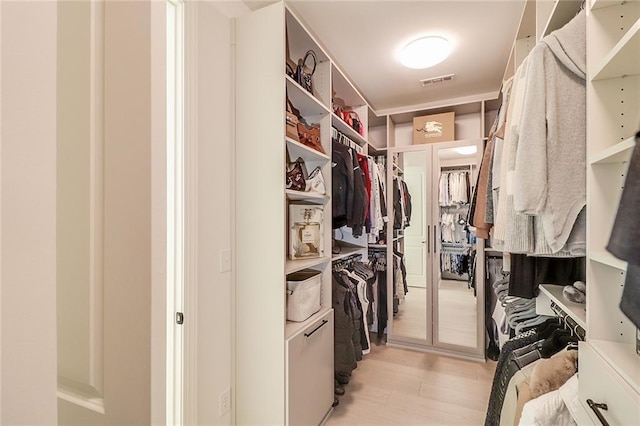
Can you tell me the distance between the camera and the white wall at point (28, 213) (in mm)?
373

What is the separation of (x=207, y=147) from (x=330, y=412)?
1.84 meters

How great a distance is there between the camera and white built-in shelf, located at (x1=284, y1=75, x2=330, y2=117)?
1.64 meters

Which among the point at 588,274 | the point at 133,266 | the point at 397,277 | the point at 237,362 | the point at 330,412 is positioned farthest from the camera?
the point at 397,277

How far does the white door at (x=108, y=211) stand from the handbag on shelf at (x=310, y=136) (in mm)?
1110

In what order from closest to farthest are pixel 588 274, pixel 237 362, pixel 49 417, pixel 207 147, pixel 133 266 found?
pixel 49 417, pixel 133 266, pixel 588 274, pixel 207 147, pixel 237 362

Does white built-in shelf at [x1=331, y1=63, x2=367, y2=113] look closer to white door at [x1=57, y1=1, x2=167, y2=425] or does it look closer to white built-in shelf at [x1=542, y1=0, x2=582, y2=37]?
white built-in shelf at [x1=542, y1=0, x2=582, y2=37]

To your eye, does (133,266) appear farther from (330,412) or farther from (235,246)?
(330,412)

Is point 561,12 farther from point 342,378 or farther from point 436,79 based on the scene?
point 342,378

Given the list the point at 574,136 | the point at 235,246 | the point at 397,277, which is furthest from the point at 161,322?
the point at 397,277

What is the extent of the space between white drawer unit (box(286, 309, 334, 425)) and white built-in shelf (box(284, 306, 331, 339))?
15mm

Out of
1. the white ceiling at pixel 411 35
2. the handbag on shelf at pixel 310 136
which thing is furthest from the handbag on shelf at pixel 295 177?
the white ceiling at pixel 411 35

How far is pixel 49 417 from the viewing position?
1.40 ft

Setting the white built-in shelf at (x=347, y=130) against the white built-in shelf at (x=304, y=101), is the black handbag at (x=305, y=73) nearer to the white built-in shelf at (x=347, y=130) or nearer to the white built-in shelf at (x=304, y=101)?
the white built-in shelf at (x=304, y=101)

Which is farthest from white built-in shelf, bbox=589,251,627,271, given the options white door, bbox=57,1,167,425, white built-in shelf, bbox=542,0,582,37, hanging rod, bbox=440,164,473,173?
hanging rod, bbox=440,164,473,173
